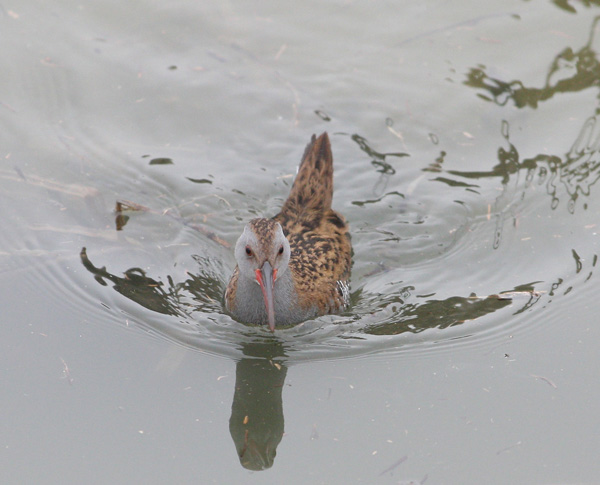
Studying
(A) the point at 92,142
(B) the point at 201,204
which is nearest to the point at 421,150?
(B) the point at 201,204

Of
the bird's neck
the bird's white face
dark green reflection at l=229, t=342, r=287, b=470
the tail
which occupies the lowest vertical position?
dark green reflection at l=229, t=342, r=287, b=470

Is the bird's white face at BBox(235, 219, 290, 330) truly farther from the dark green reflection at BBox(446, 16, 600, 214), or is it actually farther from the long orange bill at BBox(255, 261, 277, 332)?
the dark green reflection at BBox(446, 16, 600, 214)

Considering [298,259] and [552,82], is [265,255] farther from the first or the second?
[552,82]

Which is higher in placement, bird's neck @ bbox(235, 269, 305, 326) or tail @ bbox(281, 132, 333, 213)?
tail @ bbox(281, 132, 333, 213)

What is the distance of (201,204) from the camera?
7.87m

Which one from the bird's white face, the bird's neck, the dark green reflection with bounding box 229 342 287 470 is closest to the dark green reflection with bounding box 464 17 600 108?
the bird's neck

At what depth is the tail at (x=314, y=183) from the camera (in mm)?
7512

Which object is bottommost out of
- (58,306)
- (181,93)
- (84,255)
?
(58,306)

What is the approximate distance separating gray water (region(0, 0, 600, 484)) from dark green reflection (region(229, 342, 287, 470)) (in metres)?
0.02

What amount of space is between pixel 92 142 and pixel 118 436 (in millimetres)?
3816

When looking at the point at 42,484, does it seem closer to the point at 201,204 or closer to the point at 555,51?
the point at 201,204

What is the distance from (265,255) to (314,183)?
1636mm

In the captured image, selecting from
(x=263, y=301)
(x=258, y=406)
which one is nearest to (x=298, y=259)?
(x=263, y=301)

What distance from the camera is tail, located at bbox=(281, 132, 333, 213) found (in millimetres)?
7512
